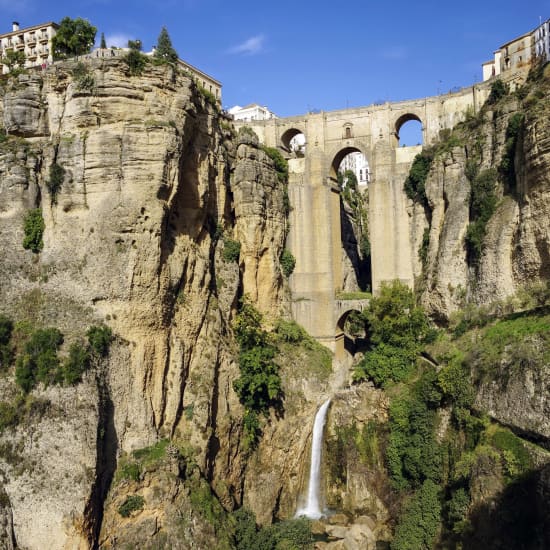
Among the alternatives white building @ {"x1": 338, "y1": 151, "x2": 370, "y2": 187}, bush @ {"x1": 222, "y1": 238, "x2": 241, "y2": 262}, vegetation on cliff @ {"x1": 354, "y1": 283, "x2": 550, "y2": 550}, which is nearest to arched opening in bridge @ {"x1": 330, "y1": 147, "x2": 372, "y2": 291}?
bush @ {"x1": 222, "y1": 238, "x2": 241, "y2": 262}

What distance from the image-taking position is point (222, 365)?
32.0m

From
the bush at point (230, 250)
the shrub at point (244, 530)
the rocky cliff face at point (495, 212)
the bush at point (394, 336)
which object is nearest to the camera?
the shrub at point (244, 530)

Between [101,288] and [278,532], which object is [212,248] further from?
[278,532]

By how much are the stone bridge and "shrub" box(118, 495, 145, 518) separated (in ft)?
60.8

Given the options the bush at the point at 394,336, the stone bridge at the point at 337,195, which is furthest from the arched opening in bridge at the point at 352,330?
the bush at the point at 394,336

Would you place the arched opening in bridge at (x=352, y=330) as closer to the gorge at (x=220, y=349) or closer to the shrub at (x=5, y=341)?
the gorge at (x=220, y=349)

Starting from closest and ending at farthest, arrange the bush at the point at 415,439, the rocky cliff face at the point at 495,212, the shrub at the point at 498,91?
the bush at the point at 415,439 < the rocky cliff face at the point at 495,212 < the shrub at the point at 498,91

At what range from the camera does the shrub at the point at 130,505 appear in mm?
24062

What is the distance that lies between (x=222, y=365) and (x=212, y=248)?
23.3ft

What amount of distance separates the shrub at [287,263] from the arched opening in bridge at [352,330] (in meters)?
4.66

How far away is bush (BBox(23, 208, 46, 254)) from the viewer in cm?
2780

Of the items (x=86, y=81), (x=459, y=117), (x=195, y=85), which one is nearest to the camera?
(x=86, y=81)

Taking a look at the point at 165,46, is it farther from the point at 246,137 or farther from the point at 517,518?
the point at 517,518

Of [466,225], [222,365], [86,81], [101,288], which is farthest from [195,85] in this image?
[466,225]
